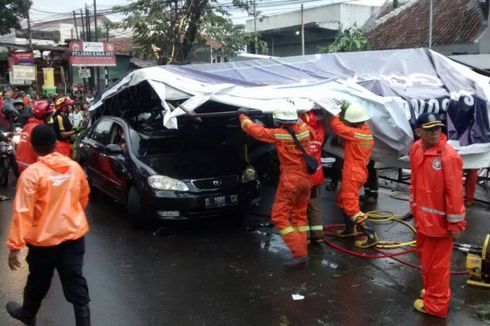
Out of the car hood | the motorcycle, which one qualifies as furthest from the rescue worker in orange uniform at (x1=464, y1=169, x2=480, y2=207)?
the motorcycle

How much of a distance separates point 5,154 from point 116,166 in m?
4.07

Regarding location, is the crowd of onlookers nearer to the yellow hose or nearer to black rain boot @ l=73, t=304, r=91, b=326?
the yellow hose

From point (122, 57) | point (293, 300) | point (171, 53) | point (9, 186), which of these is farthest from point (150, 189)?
point (122, 57)

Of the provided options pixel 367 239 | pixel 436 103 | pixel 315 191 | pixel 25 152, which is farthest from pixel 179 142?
pixel 436 103

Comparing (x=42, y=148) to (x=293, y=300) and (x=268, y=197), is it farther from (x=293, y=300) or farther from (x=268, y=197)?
(x=268, y=197)

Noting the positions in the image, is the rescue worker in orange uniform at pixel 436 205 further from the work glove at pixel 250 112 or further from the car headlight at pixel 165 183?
the car headlight at pixel 165 183

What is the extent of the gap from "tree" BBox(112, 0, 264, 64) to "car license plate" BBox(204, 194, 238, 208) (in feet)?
44.8

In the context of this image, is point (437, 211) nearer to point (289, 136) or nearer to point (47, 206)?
point (289, 136)

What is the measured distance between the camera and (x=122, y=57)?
34875 mm

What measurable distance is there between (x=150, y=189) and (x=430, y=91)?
414cm

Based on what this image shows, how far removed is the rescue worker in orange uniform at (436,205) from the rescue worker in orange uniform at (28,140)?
4.60 metres

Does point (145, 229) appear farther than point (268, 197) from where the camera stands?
No

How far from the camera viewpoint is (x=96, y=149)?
27.7 ft

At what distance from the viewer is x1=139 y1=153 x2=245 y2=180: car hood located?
6910mm
